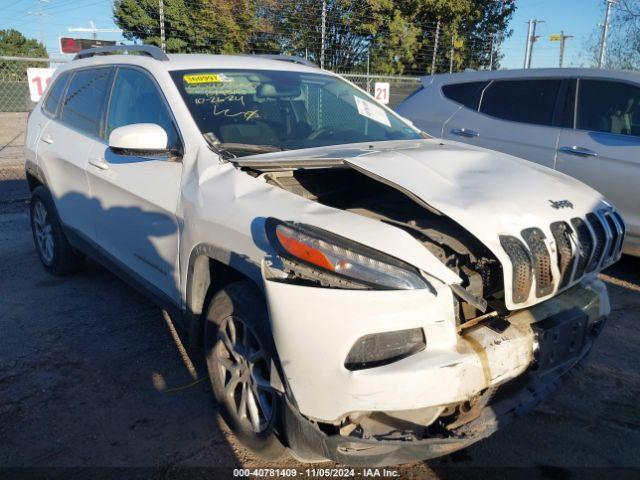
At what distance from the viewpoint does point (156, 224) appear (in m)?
3.18

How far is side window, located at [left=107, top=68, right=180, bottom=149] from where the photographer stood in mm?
3270

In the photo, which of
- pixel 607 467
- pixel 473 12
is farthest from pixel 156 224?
pixel 473 12

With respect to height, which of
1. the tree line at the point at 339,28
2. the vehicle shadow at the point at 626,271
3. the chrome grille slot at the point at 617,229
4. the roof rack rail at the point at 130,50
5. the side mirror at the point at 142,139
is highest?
the tree line at the point at 339,28

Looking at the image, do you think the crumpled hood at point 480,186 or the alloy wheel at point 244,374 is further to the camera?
the alloy wheel at point 244,374

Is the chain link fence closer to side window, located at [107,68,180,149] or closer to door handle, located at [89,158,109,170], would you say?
door handle, located at [89,158,109,170]

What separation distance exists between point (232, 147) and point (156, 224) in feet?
2.02

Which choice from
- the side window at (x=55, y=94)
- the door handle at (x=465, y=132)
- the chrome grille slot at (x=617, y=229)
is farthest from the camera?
the door handle at (x=465, y=132)

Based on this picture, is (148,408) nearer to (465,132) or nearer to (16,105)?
(465,132)

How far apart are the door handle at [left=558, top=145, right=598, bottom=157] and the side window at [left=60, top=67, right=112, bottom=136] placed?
391cm

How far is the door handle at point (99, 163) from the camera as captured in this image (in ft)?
12.1

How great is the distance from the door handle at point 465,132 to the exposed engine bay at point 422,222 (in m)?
3.10

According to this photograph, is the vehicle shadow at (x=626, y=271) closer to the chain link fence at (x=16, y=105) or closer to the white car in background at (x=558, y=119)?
the white car in background at (x=558, y=119)

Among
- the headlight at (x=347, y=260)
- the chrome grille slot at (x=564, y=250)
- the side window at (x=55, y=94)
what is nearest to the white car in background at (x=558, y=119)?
the chrome grille slot at (x=564, y=250)

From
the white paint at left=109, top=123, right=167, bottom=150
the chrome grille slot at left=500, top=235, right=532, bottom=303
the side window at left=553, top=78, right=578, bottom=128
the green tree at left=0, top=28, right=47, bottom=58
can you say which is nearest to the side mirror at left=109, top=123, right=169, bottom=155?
the white paint at left=109, top=123, right=167, bottom=150
